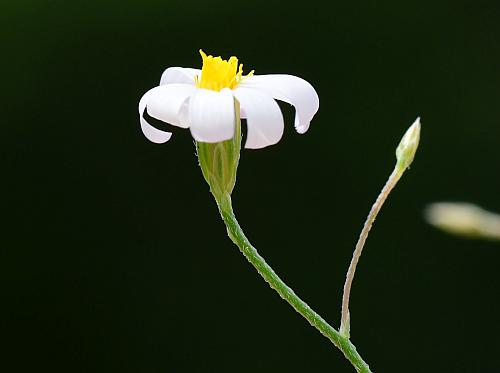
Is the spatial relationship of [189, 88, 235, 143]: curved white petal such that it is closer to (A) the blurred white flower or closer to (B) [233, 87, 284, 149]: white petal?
(B) [233, 87, 284, 149]: white petal

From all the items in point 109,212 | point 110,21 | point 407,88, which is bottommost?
point 109,212

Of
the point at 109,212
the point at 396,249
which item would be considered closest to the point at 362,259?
the point at 396,249

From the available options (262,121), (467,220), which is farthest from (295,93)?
(467,220)

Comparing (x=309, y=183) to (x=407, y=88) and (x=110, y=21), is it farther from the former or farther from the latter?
(x=110, y=21)

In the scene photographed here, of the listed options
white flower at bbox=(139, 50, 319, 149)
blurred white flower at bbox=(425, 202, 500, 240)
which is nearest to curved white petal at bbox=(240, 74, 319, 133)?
white flower at bbox=(139, 50, 319, 149)

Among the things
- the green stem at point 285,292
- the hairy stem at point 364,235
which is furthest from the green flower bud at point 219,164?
the hairy stem at point 364,235

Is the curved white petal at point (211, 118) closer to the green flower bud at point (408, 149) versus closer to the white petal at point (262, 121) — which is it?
the white petal at point (262, 121)

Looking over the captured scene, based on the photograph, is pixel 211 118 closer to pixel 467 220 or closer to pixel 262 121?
pixel 262 121
